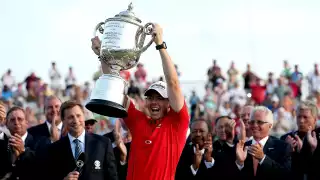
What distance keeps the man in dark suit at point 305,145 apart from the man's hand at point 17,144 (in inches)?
127

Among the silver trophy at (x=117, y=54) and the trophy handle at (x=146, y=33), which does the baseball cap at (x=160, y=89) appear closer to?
the silver trophy at (x=117, y=54)

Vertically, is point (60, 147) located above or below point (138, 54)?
below

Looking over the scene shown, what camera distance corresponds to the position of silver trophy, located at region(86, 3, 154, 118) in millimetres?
6195

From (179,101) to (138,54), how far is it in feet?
1.78

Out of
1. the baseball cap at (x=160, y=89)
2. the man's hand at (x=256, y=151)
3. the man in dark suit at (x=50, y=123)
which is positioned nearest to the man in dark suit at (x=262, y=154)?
the man's hand at (x=256, y=151)

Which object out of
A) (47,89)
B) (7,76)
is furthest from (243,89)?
(7,76)

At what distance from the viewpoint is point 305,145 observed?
8789mm

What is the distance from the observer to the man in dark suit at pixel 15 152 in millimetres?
8523

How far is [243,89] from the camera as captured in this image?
958 inches

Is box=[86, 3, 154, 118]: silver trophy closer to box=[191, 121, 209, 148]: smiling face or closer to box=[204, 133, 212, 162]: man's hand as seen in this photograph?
box=[204, 133, 212, 162]: man's hand

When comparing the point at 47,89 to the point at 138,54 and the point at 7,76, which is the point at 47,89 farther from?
the point at 138,54

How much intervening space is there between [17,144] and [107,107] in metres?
2.58

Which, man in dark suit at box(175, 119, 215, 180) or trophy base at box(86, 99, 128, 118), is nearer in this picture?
trophy base at box(86, 99, 128, 118)

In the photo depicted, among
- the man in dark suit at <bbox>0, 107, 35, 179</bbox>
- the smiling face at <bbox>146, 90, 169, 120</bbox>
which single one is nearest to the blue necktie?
the man in dark suit at <bbox>0, 107, 35, 179</bbox>
